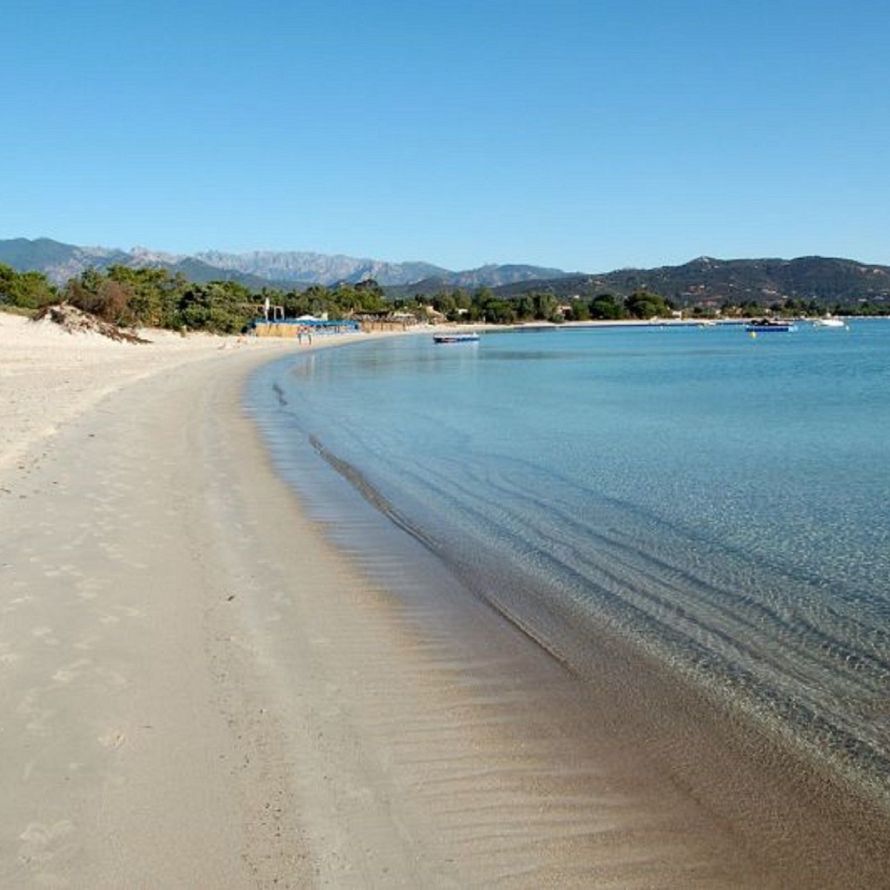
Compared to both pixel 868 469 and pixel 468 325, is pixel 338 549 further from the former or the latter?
pixel 468 325

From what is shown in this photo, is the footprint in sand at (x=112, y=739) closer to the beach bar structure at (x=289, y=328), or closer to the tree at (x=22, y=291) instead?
the tree at (x=22, y=291)

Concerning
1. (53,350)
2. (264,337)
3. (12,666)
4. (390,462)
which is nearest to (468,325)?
(264,337)

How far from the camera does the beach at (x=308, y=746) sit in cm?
405

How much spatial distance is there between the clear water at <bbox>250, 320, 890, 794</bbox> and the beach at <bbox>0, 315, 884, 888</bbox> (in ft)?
3.20

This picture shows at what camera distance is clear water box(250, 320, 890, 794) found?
22.3 feet

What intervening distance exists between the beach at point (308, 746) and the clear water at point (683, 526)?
0.98m

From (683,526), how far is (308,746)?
25.2ft

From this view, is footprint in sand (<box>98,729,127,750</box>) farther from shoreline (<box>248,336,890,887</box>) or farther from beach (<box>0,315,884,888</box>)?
shoreline (<box>248,336,890,887</box>)

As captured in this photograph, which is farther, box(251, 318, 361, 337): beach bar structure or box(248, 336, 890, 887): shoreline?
box(251, 318, 361, 337): beach bar structure

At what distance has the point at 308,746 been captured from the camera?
16.9ft

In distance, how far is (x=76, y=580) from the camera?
26.7 feet

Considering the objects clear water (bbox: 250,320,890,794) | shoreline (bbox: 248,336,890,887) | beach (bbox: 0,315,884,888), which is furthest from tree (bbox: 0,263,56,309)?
shoreline (bbox: 248,336,890,887)

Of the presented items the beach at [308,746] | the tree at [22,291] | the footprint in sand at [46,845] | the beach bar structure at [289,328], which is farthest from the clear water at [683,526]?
the beach bar structure at [289,328]

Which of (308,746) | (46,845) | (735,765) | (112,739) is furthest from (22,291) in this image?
(735,765)
